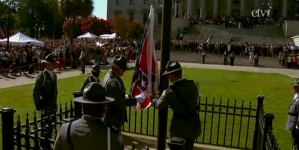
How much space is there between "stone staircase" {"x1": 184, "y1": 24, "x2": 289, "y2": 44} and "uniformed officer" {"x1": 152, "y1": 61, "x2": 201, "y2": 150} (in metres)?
49.1

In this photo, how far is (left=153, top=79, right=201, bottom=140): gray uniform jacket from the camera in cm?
550

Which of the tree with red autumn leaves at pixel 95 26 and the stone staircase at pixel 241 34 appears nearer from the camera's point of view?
the stone staircase at pixel 241 34

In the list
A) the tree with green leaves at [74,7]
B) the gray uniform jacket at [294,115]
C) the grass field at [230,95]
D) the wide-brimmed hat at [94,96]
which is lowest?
the grass field at [230,95]

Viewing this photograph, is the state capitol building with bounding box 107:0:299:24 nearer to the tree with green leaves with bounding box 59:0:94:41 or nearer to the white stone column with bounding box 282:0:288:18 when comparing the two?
the white stone column with bounding box 282:0:288:18

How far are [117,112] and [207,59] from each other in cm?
3320

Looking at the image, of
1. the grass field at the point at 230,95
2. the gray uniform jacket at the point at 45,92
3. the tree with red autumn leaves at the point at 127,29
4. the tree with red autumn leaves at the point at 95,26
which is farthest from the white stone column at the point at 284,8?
the gray uniform jacket at the point at 45,92

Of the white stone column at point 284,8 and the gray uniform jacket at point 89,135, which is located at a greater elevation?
the white stone column at point 284,8

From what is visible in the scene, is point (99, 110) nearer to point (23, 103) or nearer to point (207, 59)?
point (23, 103)

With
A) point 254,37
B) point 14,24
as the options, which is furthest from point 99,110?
point 14,24

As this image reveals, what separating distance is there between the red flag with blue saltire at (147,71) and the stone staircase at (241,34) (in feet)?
160

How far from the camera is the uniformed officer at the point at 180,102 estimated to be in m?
5.51

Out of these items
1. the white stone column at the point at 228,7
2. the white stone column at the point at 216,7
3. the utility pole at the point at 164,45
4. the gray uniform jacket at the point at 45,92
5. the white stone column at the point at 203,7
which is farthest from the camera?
the white stone column at the point at 203,7

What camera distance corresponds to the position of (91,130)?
337 cm

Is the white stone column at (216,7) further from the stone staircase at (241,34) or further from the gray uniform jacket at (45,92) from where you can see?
the gray uniform jacket at (45,92)
